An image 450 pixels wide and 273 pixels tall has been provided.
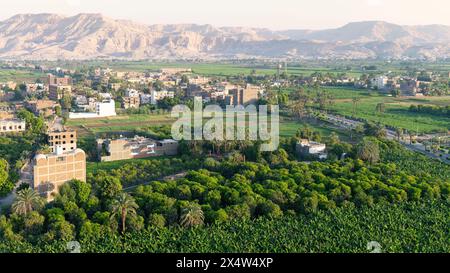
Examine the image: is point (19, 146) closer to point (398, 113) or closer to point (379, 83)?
point (398, 113)

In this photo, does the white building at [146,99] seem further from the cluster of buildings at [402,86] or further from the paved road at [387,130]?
the cluster of buildings at [402,86]

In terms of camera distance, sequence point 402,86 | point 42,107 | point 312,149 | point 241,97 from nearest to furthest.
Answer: point 312,149
point 42,107
point 241,97
point 402,86

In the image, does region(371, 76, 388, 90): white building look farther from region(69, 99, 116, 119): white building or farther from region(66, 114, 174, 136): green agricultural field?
region(69, 99, 116, 119): white building

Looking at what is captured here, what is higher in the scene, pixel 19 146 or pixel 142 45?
pixel 142 45

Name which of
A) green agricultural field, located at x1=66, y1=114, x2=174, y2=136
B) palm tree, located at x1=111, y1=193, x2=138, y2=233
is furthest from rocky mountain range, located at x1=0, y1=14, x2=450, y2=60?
palm tree, located at x1=111, y1=193, x2=138, y2=233

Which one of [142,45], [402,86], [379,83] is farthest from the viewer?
[142,45]

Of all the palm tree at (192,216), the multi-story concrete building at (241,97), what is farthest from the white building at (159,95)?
the palm tree at (192,216)

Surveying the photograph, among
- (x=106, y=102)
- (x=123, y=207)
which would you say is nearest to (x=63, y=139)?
(x=123, y=207)
